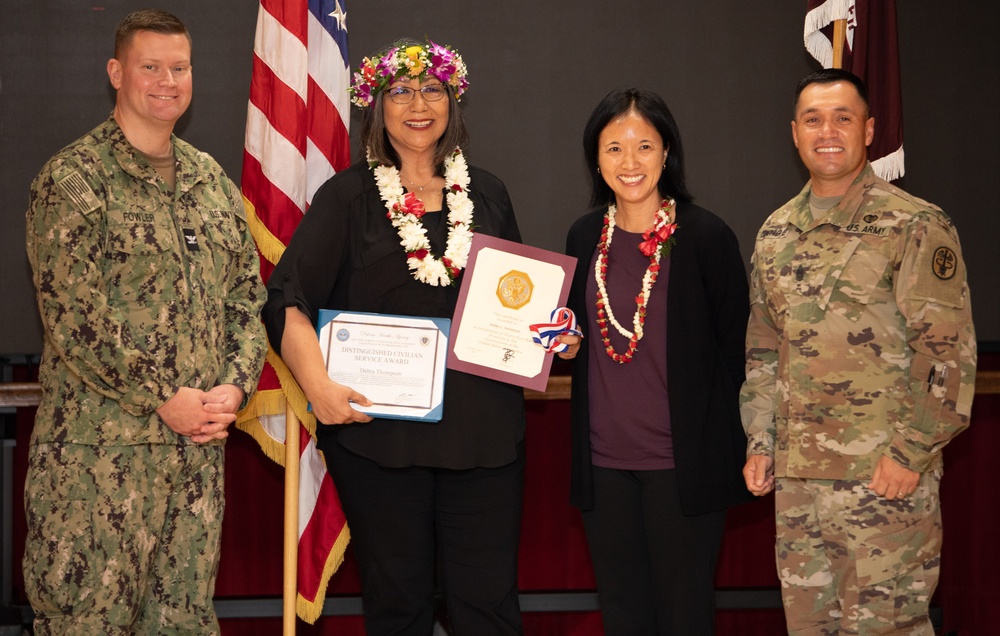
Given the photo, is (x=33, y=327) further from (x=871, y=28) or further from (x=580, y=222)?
(x=871, y=28)

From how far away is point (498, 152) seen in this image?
3984mm

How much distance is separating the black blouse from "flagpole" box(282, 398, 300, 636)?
59 cm

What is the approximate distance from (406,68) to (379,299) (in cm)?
66

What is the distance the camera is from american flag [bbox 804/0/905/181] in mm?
3422

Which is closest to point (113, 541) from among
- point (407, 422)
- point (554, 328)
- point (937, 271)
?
point (407, 422)

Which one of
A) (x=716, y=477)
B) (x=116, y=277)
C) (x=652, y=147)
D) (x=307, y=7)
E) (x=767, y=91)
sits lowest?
(x=716, y=477)

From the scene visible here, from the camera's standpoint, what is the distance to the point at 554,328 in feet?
8.23

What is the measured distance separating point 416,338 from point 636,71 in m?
2.04

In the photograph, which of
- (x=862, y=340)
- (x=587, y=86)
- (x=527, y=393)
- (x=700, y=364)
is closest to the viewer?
(x=862, y=340)

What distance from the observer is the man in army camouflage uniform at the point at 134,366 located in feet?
7.69

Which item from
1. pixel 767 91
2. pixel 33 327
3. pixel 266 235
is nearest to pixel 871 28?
pixel 767 91

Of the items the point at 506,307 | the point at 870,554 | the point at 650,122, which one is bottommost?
the point at 870,554

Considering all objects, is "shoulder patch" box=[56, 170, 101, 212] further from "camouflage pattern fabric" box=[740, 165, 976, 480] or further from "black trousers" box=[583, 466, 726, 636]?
"camouflage pattern fabric" box=[740, 165, 976, 480]

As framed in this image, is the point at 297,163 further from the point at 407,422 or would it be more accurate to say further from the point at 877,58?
the point at 877,58
